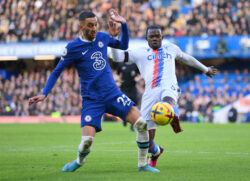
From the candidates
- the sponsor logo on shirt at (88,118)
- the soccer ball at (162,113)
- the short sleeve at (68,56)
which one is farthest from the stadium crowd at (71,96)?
the sponsor logo on shirt at (88,118)

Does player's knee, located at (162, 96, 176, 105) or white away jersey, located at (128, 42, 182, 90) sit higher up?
white away jersey, located at (128, 42, 182, 90)

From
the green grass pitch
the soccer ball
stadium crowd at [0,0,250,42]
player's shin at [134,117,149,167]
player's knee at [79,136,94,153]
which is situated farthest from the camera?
stadium crowd at [0,0,250,42]

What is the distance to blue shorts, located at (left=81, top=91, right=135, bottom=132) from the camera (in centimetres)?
755

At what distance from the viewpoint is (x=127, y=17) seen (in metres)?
34.2

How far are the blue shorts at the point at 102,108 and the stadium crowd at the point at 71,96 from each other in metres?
22.5

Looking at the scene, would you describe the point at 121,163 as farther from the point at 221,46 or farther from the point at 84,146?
the point at 221,46

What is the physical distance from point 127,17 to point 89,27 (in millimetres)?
26899

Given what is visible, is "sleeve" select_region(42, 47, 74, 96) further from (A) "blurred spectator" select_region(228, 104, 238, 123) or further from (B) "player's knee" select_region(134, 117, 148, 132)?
(A) "blurred spectator" select_region(228, 104, 238, 123)

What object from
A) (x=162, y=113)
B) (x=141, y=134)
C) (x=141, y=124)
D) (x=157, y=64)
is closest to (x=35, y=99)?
(x=141, y=124)

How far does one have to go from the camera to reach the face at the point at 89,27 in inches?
298

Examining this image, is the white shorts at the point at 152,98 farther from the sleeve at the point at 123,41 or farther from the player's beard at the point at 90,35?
the player's beard at the point at 90,35

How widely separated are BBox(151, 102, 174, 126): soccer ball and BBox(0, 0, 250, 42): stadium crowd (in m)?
24.5

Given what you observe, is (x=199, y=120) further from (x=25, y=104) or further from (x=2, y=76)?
(x=2, y=76)

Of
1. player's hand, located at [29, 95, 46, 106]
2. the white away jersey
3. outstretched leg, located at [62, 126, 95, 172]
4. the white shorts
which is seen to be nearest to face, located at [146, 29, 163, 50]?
the white away jersey
